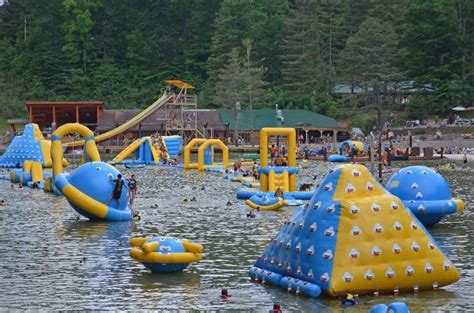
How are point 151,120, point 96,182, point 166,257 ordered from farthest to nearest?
point 151,120 → point 96,182 → point 166,257

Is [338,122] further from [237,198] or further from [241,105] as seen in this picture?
[237,198]

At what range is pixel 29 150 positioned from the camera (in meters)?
62.2

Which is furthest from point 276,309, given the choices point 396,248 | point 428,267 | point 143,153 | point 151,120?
point 151,120

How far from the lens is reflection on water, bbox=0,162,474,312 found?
19344mm

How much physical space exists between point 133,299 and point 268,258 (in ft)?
9.39

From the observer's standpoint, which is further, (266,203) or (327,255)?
(266,203)

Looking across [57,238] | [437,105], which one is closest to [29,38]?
[437,105]

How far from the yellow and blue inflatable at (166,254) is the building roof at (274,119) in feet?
224

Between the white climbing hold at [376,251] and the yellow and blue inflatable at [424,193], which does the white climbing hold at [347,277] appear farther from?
the yellow and blue inflatable at [424,193]

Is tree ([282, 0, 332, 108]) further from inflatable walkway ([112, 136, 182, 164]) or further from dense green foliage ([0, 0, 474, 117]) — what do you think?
inflatable walkway ([112, 136, 182, 164])

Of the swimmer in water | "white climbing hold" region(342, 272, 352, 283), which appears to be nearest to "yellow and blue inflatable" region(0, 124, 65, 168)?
the swimmer in water

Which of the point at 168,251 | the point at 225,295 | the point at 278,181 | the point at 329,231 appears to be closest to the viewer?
the point at 329,231

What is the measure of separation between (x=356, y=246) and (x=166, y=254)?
4875 mm

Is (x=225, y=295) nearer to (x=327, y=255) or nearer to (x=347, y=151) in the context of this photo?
(x=327, y=255)
